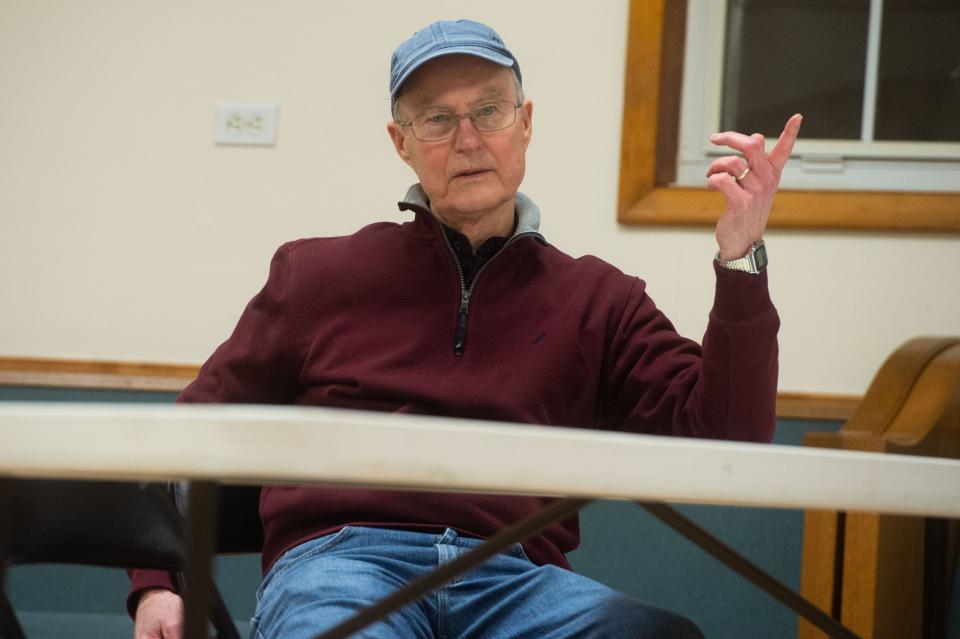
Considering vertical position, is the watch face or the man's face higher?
the man's face

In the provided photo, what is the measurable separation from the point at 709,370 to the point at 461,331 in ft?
1.06

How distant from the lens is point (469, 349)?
1433 mm

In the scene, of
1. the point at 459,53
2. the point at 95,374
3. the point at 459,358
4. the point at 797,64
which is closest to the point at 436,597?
the point at 459,358

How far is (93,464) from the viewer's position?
0.55m

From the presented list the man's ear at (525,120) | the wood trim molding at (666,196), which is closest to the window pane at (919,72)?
the wood trim molding at (666,196)

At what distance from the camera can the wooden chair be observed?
1843 mm

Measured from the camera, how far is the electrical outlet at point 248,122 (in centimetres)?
248

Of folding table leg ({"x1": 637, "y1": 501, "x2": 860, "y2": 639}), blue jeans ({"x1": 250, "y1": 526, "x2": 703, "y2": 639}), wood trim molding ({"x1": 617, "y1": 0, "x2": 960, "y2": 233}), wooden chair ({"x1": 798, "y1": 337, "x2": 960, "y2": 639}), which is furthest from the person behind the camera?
wood trim molding ({"x1": 617, "y1": 0, "x2": 960, "y2": 233})

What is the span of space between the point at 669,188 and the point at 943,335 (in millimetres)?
616

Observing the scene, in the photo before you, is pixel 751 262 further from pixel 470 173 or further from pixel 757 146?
pixel 470 173

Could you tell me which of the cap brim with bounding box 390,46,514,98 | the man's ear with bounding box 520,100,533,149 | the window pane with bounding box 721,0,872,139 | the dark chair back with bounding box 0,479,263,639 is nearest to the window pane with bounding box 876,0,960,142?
the window pane with bounding box 721,0,872,139

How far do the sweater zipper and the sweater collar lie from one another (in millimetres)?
16

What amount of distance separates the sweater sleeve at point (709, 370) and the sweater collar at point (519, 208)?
0.16 metres

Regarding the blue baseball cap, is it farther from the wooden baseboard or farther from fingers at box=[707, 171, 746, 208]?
the wooden baseboard
